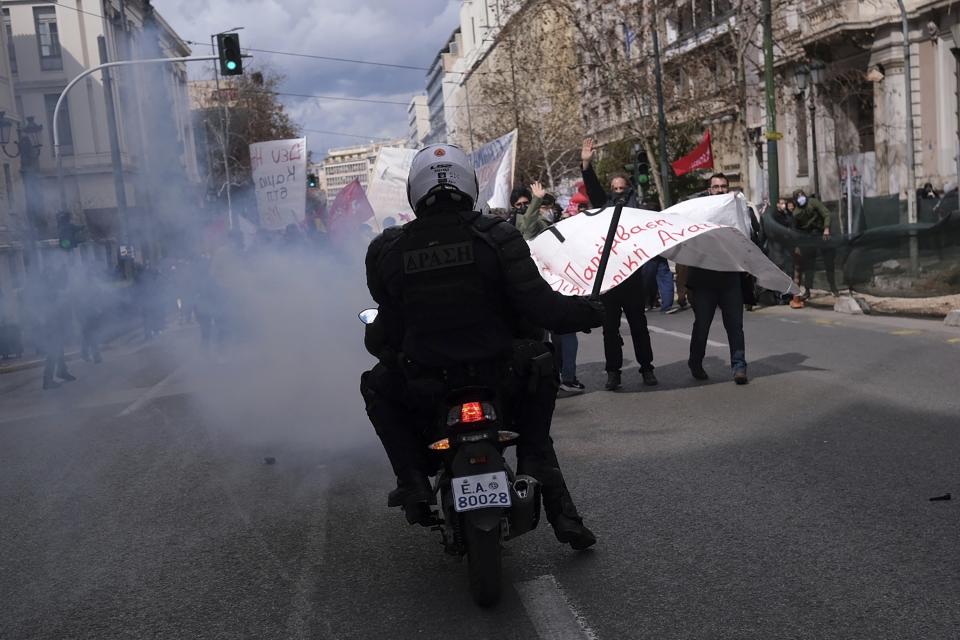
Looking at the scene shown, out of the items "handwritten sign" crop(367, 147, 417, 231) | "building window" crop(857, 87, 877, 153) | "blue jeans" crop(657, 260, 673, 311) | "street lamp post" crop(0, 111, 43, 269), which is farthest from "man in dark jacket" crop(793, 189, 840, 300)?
"street lamp post" crop(0, 111, 43, 269)

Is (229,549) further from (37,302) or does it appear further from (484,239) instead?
→ (37,302)

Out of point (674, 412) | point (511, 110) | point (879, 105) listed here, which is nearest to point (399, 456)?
point (674, 412)

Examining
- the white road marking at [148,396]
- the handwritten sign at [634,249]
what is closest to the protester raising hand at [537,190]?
the handwritten sign at [634,249]

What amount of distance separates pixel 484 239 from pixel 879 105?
28531 mm

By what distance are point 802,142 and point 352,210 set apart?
59.0 ft

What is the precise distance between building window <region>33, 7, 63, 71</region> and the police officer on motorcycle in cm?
4414

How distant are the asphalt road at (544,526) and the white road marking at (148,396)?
0.49m

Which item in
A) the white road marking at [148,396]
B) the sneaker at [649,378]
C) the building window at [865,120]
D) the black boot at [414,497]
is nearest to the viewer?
the black boot at [414,497]

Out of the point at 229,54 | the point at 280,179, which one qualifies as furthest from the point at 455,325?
the point at 280,179

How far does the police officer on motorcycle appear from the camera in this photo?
4.35m

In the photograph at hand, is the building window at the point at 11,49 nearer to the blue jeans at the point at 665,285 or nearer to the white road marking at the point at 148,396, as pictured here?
the blue jeans at the point at 665,285

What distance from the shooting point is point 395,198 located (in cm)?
2125

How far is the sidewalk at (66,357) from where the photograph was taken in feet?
66.5

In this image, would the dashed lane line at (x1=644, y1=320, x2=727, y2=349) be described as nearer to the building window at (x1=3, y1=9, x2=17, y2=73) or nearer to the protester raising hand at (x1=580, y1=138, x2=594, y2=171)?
the protester raising hand at (x1=580, y1=138, x2=594, y2=171)
